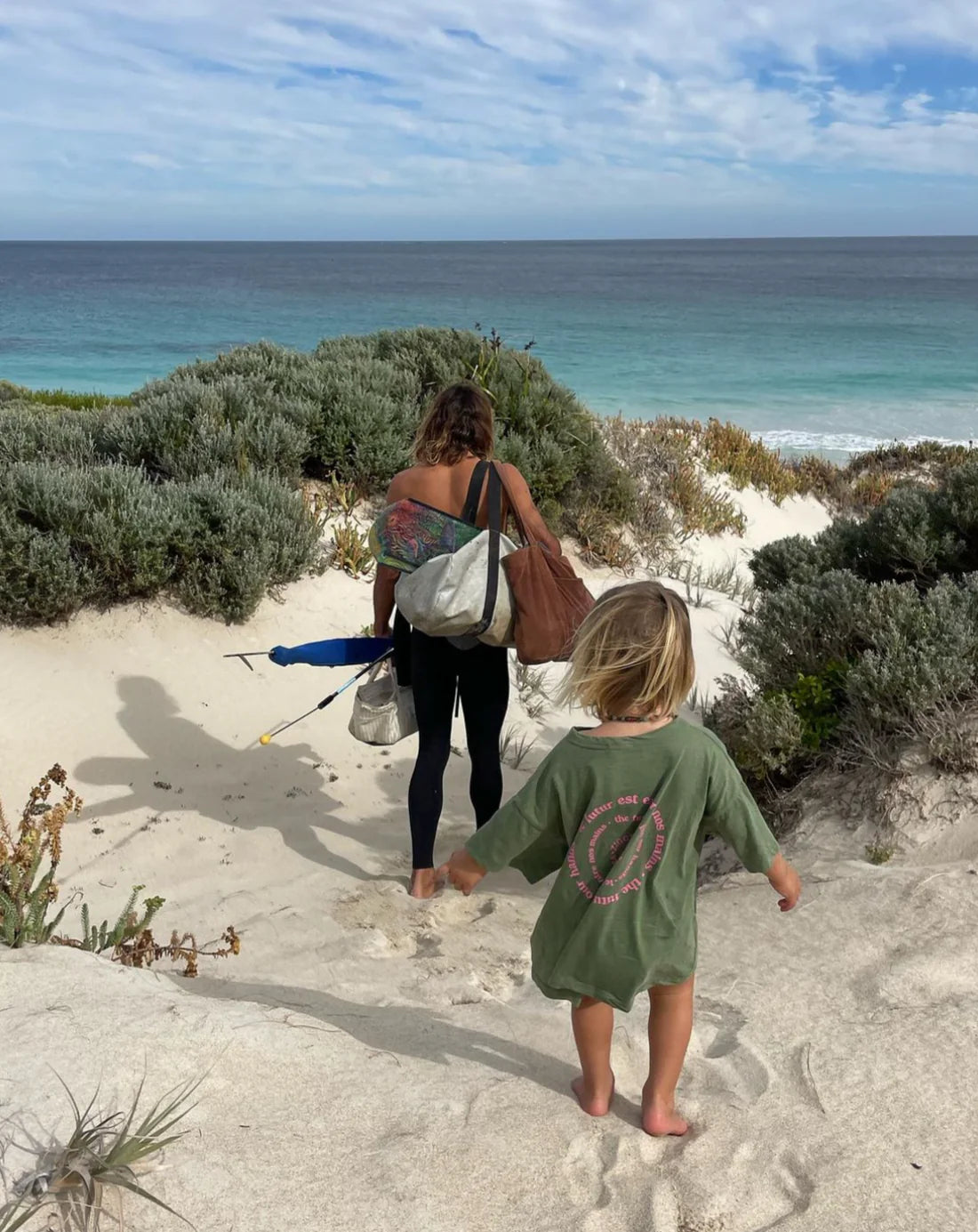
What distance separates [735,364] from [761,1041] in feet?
107

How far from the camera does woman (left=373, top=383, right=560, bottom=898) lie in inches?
159

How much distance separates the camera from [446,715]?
427cm

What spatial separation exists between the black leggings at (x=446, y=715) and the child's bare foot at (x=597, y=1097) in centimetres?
174

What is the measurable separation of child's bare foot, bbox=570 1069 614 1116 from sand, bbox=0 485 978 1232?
0.10 ft

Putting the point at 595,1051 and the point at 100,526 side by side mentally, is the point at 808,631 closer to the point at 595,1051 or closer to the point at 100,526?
the point at 595,1051

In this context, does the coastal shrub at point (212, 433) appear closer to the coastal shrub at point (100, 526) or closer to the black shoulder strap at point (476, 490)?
the coastal shrub at point (100, 526)

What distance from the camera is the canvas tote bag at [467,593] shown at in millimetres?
3824

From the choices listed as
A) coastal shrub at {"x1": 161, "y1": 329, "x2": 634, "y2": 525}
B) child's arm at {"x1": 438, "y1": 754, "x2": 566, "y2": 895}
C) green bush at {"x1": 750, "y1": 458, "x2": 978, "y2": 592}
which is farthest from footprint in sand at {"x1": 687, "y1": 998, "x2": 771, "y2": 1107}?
coastal shrub at {"x1": 161, "y1": 329, "x2": 634, "y2": 525}

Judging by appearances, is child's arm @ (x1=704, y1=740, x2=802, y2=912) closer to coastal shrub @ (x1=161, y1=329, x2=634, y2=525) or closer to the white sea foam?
coastal shrub @ (x1=161, y1=329, x2=634, y2=525)

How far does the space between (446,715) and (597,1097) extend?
1896mm

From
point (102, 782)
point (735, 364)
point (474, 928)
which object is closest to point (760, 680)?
point (474, 928)

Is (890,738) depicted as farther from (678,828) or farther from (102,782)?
(102,782)

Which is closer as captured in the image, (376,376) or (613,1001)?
(613,1001)

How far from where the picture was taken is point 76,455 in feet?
26.6
